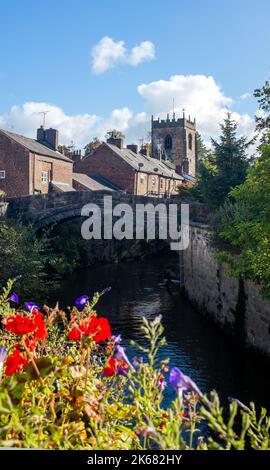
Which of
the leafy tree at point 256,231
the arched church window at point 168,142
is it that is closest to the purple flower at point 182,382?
the leafy tree at point 256,231

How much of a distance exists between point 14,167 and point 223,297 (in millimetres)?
25632

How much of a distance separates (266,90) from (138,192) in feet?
84.1

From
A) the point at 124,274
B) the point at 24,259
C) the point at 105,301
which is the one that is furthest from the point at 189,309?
the point at 124,274

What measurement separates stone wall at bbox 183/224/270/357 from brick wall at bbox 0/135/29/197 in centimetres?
1788

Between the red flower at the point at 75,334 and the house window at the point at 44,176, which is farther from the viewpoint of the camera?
the house window at the point at 44,176

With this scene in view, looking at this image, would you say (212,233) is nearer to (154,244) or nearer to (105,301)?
(105,301)

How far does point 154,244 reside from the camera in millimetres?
43562

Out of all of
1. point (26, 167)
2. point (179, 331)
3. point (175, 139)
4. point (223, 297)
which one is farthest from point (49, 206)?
point (175, 139)

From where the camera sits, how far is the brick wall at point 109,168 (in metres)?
45.8

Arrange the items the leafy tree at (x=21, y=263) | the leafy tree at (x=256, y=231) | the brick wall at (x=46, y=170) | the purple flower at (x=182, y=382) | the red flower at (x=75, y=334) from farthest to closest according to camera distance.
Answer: the brick wall at (x=46, y=170) < the leafy tree at (x=21, y=263) < the leafy tree at (x=256, y=231) < the red flower at (x=75, y=334) < the purple flower at (x=182, y=382)

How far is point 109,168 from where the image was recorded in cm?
4688

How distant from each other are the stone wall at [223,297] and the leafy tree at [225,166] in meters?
3.85

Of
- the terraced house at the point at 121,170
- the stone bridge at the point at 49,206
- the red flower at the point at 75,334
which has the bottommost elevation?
the red flower at the point at 75,334

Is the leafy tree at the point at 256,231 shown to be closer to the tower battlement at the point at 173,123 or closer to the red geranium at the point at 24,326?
the red geranium at the point at 24,326
